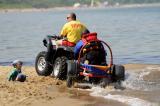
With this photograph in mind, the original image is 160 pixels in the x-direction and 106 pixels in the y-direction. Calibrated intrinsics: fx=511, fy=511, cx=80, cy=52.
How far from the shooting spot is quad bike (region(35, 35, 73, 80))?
1449 cm

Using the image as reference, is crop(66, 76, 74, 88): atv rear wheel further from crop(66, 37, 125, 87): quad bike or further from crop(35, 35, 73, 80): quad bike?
crop(35, 35, 73, 80): quad bike

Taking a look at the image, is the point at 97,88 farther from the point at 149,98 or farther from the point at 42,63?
the point at 42,63

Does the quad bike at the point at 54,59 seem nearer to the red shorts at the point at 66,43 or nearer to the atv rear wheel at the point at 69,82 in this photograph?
the red shorts at the point at 66,43

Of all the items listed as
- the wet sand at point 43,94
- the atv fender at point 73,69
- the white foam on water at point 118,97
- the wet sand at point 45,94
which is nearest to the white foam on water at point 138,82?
the wet sand at point 45,94

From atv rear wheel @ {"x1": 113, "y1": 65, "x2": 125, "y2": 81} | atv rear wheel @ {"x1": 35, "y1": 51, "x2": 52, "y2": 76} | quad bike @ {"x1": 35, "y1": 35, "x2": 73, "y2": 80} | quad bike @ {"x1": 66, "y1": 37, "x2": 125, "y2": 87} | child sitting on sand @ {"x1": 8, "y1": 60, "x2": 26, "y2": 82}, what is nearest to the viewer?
quad bike @ {"x1": 66, "y1": 37, "x2": 125, "y2": 87}

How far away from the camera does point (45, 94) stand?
12461mm

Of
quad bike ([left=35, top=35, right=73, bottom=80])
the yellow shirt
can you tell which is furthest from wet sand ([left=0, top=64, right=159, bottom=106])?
the yellow shirt

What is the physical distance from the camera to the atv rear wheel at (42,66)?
1555 cm

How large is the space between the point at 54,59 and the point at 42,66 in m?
0.85

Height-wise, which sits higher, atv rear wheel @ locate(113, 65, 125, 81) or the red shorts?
the red shorts

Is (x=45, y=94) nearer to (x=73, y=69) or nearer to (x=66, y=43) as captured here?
(x=73, y=69)

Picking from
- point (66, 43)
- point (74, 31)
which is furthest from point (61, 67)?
point (74, 31)

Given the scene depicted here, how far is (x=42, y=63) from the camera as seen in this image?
52.3 feet

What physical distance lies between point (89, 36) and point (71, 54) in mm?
1208
